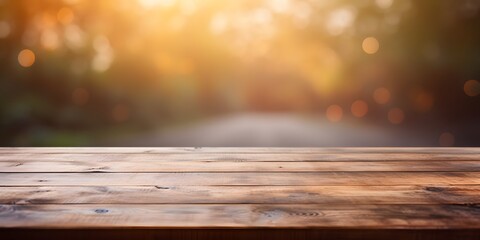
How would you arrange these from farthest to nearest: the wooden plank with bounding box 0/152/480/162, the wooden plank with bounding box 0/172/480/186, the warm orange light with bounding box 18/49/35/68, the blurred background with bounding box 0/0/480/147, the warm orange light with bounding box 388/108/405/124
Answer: the warm orange light with bounding box 388/108/405/124
the warm orange light with bounding box 18/49/35/68
the blurred background with bounding box 0/0/480/147
the wooden plank with bounding box 0/152/480/162
the wooden plank with bounding box 0/172/480/186

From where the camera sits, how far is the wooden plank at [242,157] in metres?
1.88

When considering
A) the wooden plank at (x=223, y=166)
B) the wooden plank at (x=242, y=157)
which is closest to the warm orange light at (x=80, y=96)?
the wooden plank at (x=242, y=157)

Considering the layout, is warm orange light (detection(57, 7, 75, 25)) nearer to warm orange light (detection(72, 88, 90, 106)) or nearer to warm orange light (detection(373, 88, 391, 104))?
warm orange light (detection(72, 88, 90, 106))

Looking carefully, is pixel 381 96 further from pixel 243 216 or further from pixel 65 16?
pixel 243 216

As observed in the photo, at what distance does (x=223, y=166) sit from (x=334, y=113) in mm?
10242

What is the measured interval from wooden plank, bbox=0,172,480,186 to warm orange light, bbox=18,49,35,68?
7.44m

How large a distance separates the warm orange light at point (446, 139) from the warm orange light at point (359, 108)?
7.12ft

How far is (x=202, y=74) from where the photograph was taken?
37.1 feet

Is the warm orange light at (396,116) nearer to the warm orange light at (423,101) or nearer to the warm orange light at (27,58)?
the warm orange light at (423,101)

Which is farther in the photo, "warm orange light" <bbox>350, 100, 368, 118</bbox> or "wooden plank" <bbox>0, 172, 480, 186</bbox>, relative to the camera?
"warm orange light" <bbox>350, 100, 368, 118</bbox>

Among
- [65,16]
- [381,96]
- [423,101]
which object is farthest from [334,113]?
[65,16]

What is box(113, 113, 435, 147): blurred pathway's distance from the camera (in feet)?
24.0
